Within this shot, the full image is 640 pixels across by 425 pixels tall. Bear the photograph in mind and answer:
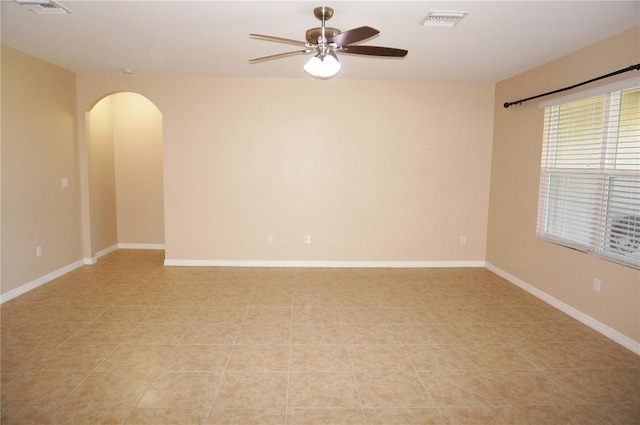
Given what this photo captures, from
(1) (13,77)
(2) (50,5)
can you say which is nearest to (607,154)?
(2) (50,5)

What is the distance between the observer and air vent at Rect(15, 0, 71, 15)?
2.61 m

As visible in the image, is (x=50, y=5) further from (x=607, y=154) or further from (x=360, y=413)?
(x=607, y=154)

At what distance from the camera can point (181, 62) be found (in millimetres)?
4078

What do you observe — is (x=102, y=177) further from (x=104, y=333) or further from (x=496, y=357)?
(x=496, y=357)

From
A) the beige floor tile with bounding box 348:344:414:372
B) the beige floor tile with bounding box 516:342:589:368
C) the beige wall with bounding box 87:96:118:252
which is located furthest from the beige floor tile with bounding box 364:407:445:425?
the beige wall with bounding box 87:96:118:252

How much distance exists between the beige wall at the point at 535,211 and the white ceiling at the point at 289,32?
17 centimetres

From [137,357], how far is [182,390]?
1.99ft

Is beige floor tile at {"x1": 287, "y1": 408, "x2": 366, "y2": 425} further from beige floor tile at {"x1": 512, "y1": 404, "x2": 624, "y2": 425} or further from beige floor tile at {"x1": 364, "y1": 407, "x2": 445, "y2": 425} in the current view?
beige floor tile at {"x1": 512, "y1": 404, "x2": 624, "y2": 425}

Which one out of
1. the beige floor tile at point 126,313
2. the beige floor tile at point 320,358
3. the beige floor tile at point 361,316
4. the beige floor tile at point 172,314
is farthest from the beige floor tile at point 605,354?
the beige floor tile at point 126,313

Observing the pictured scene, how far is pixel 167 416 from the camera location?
2020 millimetres

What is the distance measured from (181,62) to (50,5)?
1493 millimetres

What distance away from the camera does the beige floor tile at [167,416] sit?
1973 mm

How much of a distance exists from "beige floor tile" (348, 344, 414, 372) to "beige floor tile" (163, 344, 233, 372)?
3.14 feet

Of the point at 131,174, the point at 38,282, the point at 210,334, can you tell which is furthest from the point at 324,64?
the point at 131,174
